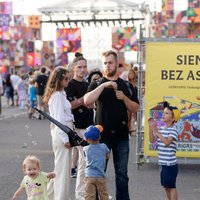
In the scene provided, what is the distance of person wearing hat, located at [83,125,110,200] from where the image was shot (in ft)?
27.4

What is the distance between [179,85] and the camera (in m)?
12.5

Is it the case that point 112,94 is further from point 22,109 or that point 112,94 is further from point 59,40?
point 59,40

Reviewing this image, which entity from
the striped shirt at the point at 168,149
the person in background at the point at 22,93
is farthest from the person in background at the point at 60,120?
the person in background at the point at 22,93

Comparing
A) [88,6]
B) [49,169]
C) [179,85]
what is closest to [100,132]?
[179,85]

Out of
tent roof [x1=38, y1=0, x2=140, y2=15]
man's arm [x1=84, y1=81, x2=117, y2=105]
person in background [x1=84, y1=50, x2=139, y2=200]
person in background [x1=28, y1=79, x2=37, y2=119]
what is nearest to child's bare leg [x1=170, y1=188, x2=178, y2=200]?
person in background [x1=84, y1=50, x2=139, y2=200]

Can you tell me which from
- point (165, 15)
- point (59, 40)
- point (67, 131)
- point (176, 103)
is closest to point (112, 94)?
point (67, 131)

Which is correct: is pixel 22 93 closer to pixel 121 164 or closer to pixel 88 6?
pixel 88 6

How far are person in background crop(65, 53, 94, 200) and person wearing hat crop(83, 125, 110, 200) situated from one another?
1.41 m

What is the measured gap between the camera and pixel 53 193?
375 inches

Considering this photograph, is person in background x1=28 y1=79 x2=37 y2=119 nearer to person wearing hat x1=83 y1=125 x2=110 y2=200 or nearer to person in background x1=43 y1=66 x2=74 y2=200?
person in background x1=43 y1=66 x2=74 y2=200

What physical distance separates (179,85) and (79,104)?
2.82 meters

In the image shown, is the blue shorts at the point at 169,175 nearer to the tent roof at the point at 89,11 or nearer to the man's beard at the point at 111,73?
the man's beard at the point at 111,73

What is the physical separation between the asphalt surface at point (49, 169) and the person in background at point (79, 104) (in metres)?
0.53

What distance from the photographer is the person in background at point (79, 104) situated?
9875 mm
